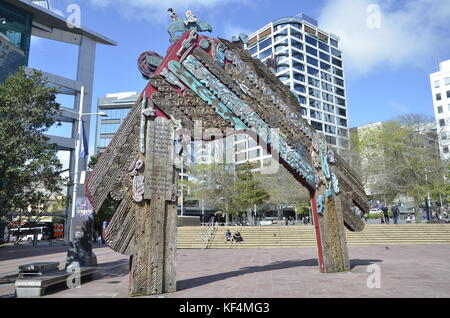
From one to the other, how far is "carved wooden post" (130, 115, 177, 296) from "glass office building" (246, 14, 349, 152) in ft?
189

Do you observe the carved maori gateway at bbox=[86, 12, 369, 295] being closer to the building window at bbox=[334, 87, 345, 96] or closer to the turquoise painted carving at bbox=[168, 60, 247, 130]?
the turquoise painted carving at bbox=[168, 60, 247, 130]

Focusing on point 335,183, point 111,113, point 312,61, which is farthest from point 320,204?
→ point 111,113

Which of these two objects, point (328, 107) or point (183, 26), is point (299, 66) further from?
point (183, 26)

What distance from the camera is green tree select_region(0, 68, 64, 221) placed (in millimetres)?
10102

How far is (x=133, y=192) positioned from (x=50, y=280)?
3.18 metres

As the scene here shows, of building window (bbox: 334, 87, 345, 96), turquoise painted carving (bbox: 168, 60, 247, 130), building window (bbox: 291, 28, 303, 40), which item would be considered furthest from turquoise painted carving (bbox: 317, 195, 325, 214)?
building window (bbox: 334, 87, 345, 96)

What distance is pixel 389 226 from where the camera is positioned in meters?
22.1

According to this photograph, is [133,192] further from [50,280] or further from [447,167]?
[447,167]

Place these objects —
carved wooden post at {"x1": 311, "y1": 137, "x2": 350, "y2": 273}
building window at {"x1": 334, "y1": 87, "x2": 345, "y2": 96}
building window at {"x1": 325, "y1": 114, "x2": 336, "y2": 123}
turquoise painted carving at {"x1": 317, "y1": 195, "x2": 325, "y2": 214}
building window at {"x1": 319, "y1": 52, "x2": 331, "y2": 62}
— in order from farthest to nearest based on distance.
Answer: building window at {"x1": 334, "y1": 87, "x2": 345, "y2": 96}, building window at {"x1": 319, "y1": 52, "x2": 331, "y2": 62}, building window at {"x1": 325, "y1": 114, "x2": 336, "y2": 123}, turquoise painted carving at {"x1": 317, "y1": 195, "x2": 325, "y2": 214}, carved wooden post at {"x1": 311, "y1": 137, "x2": 350, "y2": 273}

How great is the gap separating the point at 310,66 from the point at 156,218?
6653cm

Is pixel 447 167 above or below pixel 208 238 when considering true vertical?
above

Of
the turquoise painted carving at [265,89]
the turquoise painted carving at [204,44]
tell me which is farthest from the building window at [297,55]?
the turquoise painted carving at [204,44]

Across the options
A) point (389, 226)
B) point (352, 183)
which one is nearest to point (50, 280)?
point (352, 183)

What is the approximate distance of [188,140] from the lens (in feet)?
25.6
